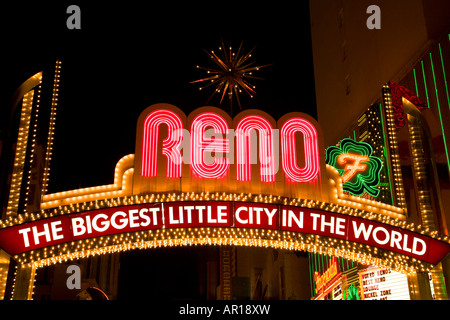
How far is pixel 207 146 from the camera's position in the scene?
1058 cm

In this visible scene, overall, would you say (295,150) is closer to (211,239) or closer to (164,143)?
(211,239)

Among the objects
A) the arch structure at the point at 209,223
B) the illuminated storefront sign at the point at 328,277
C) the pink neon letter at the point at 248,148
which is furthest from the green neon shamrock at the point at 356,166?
the illuminated storefront sign at the point at 328,277

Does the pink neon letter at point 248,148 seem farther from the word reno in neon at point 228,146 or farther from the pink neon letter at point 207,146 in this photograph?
the pink neon letter at point 207,146

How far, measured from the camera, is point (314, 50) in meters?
33.5

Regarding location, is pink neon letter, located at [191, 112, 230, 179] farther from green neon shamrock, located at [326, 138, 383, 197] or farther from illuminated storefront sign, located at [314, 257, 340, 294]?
illuminated storefront sign, located at [314, 257, 340, 294]

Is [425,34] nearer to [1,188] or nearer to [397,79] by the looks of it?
[397,79]

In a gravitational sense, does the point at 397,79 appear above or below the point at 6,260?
above

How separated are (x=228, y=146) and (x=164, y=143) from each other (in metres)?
1.43

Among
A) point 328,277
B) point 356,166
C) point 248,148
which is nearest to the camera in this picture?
point 248,148

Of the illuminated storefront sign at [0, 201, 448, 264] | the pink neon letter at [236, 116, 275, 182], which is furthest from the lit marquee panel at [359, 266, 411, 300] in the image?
the pink neon letter at [236, 116, 275, 182]

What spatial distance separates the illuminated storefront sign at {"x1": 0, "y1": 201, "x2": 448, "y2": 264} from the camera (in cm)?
922

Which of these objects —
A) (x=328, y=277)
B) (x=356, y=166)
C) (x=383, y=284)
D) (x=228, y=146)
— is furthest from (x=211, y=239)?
(x=328, y=277)
